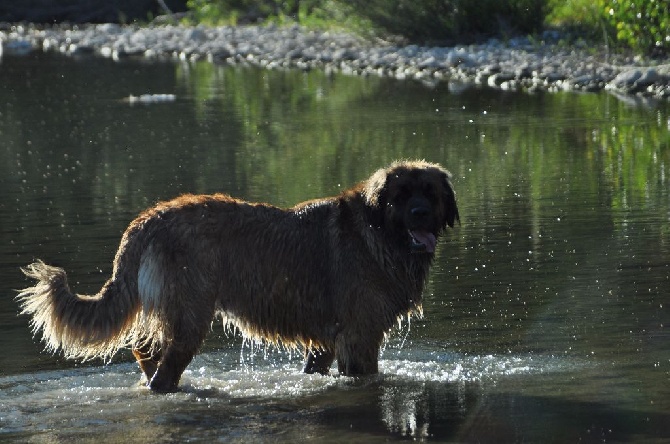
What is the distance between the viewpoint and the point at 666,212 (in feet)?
44.0

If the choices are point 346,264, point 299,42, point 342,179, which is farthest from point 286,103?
point 346,264

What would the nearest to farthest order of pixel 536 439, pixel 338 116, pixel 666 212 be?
pixel 536 439 → pixel 666 212 → pixel 338 116

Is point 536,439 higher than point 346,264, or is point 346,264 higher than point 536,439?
point 346,264

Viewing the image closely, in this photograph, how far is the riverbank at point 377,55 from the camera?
→ 26.2m

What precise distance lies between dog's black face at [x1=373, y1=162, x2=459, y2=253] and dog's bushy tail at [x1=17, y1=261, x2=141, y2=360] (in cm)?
157

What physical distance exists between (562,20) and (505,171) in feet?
57.6

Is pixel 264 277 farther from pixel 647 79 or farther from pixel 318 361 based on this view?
pixel 647 79

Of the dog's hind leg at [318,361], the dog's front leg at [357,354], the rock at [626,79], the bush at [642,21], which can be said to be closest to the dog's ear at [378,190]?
the dog's front leg at [357,354]

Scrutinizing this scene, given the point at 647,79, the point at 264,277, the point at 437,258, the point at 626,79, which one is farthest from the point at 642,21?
the point at 264,277

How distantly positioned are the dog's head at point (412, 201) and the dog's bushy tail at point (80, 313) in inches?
60.7


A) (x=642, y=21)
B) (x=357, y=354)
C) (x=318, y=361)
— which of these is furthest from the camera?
(x=642, y=21)

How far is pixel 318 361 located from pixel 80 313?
157cm

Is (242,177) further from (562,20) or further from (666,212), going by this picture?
(562,20)

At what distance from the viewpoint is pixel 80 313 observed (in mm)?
8008
